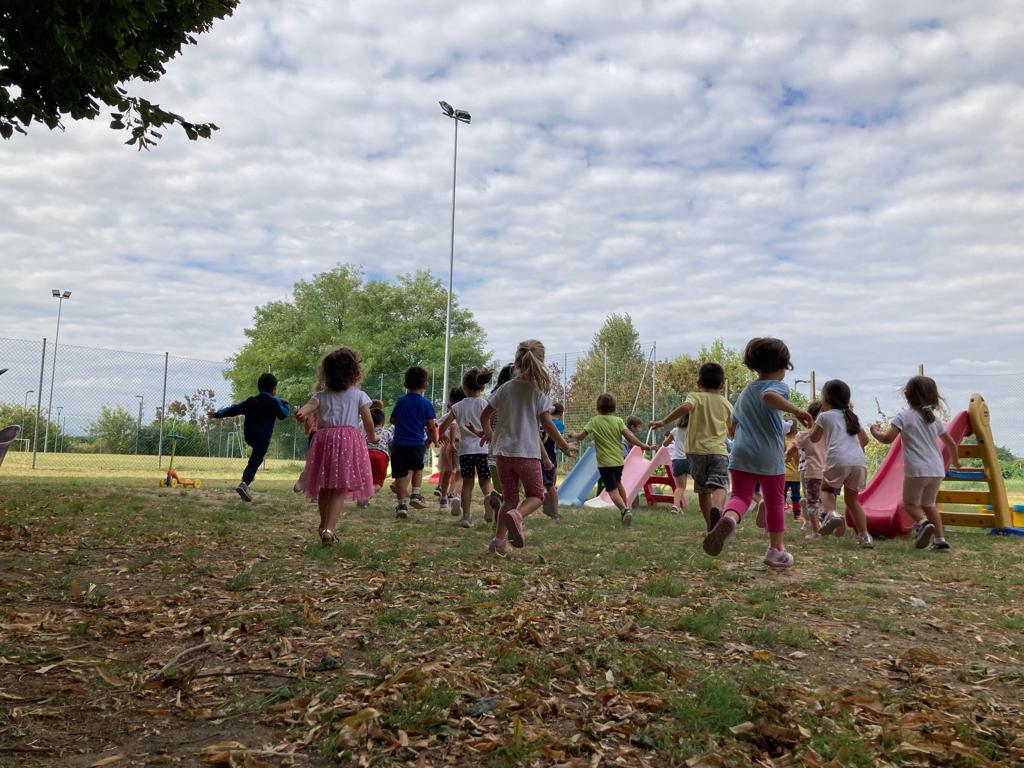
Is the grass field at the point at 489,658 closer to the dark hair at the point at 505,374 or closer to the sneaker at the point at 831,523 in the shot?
the sneaker at the point at 831,523

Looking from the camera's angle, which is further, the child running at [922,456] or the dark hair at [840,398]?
the dark hair at [840,398]

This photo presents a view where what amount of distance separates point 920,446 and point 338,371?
252 inches

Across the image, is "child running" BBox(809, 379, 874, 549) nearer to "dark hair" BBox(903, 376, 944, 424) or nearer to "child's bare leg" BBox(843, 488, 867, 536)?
"child's bare leg" BBox(843, 488, 867, 536)

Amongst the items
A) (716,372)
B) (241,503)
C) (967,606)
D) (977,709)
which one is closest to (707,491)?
Result: (716,372)

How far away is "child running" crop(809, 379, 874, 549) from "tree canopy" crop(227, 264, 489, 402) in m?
41.3

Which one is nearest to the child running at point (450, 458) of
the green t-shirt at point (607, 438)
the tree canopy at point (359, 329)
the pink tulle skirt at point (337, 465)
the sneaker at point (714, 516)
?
the green t-shirt at point (607, 438)

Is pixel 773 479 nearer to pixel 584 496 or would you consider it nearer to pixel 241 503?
pixel 241 503

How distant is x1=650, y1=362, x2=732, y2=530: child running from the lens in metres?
8.43

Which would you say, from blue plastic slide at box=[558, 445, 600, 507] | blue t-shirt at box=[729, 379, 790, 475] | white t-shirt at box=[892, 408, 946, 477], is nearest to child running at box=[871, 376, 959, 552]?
white t-shirt at box=[892, 408, 946, 477]

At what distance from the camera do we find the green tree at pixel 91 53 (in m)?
6.70

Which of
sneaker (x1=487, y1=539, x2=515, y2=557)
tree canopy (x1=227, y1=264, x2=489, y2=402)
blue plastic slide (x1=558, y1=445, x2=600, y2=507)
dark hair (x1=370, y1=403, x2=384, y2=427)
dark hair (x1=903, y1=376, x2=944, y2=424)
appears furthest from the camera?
tree canopy (x1=227, y1=264, x2=489, y2=402)

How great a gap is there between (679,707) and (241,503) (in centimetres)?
910

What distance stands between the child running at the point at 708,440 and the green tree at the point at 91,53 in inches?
225

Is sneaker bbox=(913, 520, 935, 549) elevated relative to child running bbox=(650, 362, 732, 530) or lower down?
lower down
